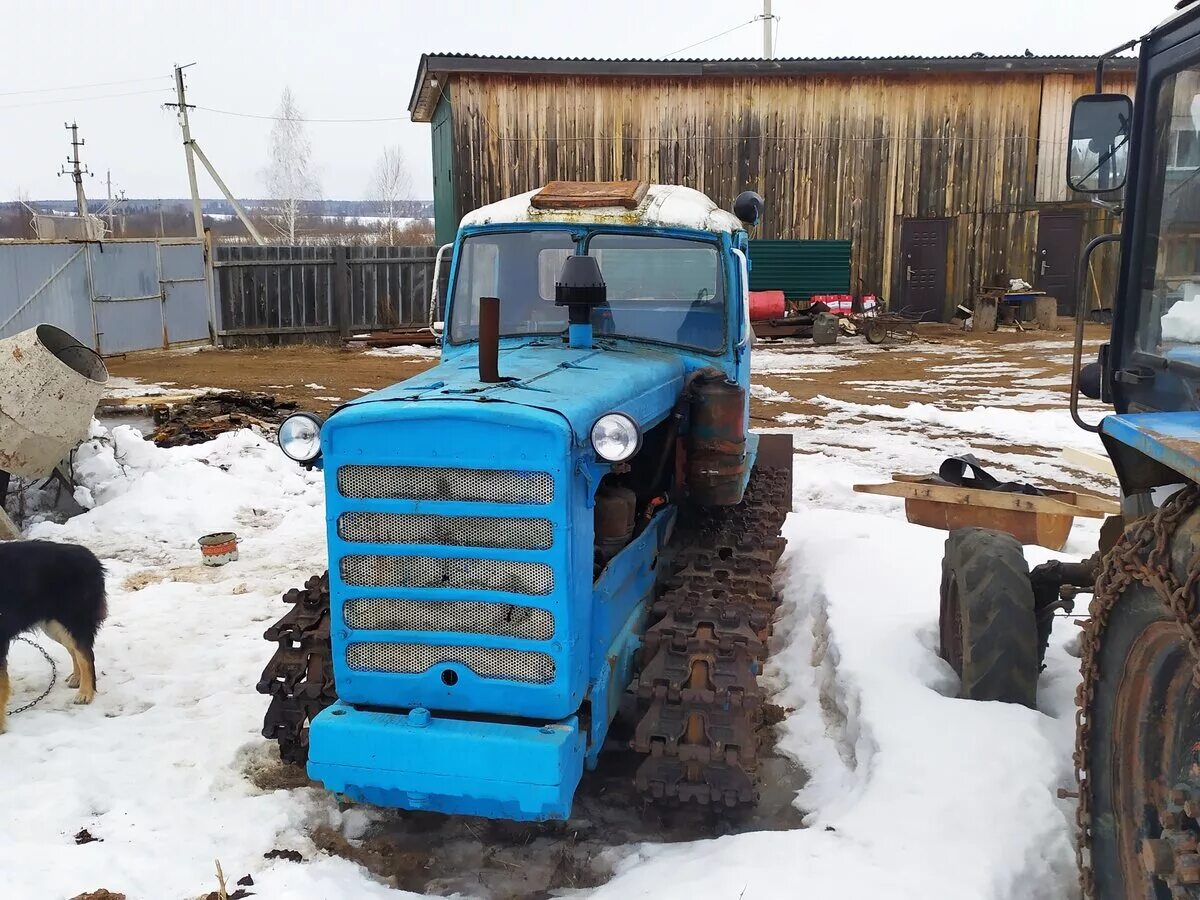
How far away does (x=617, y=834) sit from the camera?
4.05 metres

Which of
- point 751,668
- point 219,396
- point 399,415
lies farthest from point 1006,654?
point 219,396

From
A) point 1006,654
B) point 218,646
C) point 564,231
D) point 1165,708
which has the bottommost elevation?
point 218,646

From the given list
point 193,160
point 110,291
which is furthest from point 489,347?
point 193,160

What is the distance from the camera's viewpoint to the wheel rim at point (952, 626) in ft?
15.5

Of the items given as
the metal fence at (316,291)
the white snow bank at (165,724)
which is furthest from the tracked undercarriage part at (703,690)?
the metal fence at (316,291)

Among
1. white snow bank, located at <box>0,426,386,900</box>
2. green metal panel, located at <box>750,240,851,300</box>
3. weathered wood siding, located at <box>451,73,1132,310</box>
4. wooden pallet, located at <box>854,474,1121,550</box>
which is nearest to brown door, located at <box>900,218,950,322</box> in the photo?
weathered wood siding, located at <box>451,73,1132,310</box>

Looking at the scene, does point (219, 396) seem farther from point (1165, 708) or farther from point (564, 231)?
point (1165, 708)

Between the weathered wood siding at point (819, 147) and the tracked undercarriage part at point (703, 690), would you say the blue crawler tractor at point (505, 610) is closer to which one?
the tracked undercarriage part at point (703, 690)

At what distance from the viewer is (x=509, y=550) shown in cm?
363

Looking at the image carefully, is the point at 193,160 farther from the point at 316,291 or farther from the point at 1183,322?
the point at 1183,322

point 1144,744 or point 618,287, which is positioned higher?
point 618,287

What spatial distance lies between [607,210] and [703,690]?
101 inches

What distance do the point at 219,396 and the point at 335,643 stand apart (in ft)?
34.0

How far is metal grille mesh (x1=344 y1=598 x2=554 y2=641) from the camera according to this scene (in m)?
3.69
